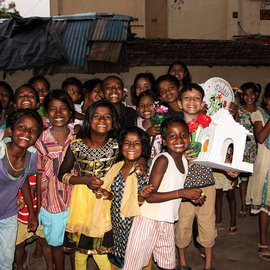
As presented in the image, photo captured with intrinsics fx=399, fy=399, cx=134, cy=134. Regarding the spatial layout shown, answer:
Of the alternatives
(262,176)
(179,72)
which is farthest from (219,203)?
(179,72)

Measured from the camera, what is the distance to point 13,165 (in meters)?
2.92

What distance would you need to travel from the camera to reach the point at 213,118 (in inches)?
123

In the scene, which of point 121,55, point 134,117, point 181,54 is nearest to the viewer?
point 134,117

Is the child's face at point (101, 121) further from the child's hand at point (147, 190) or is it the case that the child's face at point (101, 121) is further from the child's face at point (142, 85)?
the child's face at point (142, 85)

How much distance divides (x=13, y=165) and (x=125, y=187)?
2.74ft

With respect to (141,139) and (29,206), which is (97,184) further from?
(29,206)

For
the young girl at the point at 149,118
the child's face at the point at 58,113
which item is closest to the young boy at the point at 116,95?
the young girl at the point at 149,118

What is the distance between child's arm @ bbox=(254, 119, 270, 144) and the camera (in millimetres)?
3652

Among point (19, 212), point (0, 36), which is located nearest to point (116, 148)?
point (19, 212)

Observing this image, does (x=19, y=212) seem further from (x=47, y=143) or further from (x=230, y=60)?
(x=230, y=60)

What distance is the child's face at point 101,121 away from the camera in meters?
2.98

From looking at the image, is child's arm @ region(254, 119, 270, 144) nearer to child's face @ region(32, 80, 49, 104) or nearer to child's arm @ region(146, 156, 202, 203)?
child's arm @ region(146, 156, 202, 203)

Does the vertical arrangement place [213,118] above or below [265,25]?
below

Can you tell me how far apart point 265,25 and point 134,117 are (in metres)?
10.2
